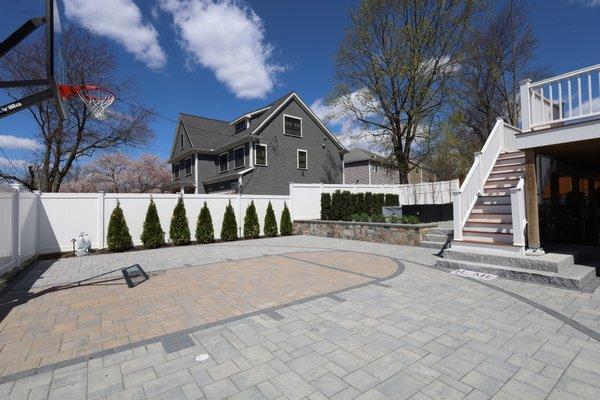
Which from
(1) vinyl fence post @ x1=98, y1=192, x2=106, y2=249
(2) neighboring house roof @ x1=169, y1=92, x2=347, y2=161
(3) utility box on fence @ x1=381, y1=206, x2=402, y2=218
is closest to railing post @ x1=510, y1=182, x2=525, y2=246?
(3) utility box on fence @ x1=381, y1=206, x2=402, y2=218

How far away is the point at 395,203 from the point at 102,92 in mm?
13732

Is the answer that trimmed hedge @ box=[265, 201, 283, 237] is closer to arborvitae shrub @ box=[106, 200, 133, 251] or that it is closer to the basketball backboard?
arborvitae shrub @ box=[106, 200, 133, 251]

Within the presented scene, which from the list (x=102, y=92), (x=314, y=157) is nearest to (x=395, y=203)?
(x=314, y=157)

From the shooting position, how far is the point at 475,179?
25.1 ft

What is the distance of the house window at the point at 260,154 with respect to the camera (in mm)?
19109

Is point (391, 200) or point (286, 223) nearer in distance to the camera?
point (286, 223)

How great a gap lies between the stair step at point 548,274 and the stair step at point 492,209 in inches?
65.6

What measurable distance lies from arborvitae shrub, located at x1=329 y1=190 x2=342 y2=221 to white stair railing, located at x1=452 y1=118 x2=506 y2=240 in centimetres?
659

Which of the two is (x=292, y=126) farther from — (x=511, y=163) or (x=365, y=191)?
(x=511, y=163)

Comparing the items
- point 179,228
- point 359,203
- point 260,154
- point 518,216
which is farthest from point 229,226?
point 518,216

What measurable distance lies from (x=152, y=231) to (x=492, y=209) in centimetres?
990

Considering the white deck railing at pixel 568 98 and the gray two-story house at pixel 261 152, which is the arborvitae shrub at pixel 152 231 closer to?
the gray two-story house at pixel 261 152

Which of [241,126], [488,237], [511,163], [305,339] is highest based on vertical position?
[241,126]

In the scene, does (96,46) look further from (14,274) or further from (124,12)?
(14,274)
